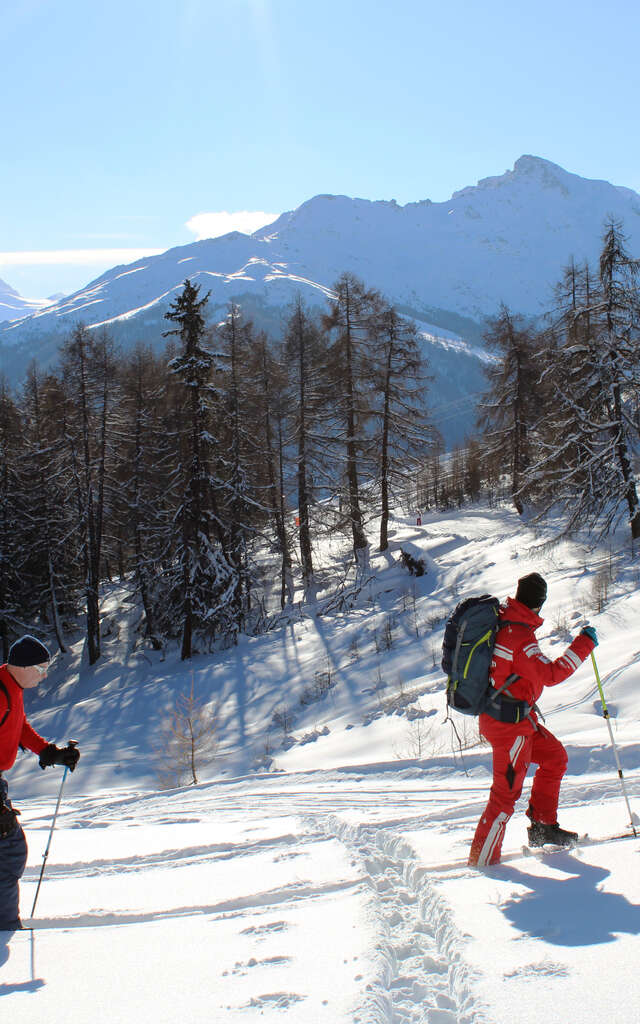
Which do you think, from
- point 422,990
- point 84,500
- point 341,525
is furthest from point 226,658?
point 422,990

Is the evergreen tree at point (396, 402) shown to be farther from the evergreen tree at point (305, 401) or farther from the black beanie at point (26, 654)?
the black beanie at point (26, 654)

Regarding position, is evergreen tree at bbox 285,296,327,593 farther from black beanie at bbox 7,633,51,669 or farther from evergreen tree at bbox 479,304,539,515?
black beanie at bbox 7,633,51,669

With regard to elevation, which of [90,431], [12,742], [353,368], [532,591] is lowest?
[12,742]

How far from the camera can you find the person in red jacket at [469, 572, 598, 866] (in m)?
4.23

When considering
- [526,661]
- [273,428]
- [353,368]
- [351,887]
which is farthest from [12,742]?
[273,428]

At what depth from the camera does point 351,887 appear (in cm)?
395

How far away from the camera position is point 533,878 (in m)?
3.85

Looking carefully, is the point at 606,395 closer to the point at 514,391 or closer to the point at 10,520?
the point at 514,391

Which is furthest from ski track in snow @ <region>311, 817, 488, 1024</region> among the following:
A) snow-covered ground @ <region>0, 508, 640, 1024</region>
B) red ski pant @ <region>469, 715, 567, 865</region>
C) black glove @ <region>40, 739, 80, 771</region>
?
Answer: black glove @ <region>40, 739, 80, 771</region>

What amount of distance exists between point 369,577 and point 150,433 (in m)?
10.9

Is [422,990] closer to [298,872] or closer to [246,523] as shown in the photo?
[298,872]

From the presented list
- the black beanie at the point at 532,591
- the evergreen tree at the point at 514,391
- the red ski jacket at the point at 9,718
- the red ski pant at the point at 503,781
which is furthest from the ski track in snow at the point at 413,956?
the evergreen tree at the point at 514,391

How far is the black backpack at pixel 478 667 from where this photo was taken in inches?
168

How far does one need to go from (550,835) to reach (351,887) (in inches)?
60.3
